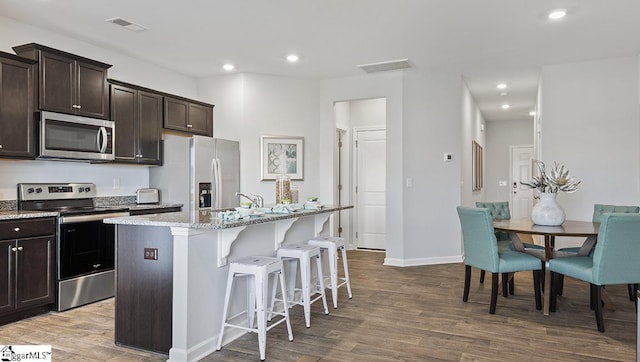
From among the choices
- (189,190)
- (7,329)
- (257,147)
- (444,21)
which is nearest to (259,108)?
(257,147)

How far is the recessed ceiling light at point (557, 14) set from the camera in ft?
12.2

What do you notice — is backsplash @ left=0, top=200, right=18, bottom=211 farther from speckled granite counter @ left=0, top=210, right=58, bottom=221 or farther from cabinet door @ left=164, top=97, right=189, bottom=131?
cabinet door @ left=164, top=97, right=189, bottom=131

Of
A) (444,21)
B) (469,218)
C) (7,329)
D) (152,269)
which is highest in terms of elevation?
(444,21)

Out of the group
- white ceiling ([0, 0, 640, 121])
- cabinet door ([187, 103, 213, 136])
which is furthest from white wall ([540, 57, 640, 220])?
cabinet door ([187, 103, 213, 136])

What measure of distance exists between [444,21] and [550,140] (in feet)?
8.24

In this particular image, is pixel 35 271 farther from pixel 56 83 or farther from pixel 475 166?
pixel 475 166

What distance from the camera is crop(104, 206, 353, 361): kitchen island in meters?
2.65

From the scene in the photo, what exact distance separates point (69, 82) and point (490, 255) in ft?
13.4

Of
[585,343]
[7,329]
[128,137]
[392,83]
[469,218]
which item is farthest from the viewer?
[392,83]

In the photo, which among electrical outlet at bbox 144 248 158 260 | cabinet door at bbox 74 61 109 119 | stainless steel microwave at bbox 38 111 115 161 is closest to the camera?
electrical outlet at bbox 144 248 158 260

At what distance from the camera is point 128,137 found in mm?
4754

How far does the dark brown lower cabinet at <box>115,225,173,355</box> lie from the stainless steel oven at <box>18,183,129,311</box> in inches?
46.3

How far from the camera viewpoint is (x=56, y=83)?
389cm

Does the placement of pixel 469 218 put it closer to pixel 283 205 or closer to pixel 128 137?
pixel 283 205
